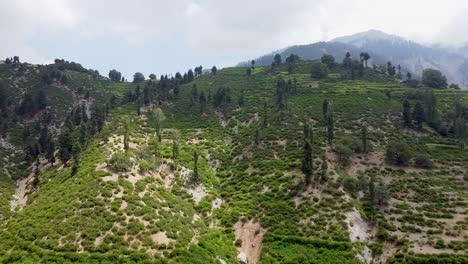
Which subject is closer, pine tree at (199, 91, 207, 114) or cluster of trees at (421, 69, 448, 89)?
pine tree at (199, 91, 207, 114)

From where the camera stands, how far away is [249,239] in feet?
211

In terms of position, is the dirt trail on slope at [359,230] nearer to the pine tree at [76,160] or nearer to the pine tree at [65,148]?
the pine tree at [76,160]

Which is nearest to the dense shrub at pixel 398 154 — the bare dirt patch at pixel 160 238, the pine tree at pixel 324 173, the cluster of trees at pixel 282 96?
the pine tree at pixel 324 173

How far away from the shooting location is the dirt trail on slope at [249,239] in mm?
59969

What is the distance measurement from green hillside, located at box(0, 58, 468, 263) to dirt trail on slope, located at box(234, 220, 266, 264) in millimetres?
239

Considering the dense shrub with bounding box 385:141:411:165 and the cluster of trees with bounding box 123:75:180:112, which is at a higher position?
the cluster of trees with bounding box 123:75:180:112

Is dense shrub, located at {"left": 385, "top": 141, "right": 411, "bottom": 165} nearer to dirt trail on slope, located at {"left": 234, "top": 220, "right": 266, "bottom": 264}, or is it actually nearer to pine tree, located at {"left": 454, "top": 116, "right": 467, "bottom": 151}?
pine tree, located at {"left": 454, "top": 116, "right": 467, "bottom": 151}

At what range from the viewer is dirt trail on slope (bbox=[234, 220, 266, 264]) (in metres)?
60.0

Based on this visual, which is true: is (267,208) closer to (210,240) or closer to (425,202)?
(210,240)

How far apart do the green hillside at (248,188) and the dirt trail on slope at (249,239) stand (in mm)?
239

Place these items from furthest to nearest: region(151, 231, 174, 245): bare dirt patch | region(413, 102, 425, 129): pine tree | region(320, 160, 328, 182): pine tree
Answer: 1. region(413, 102, 425, 129): pine tree
2. region(320, 160, 328, 182): pine tree
3. region(151, 231, 174, 245): bare dirt patch

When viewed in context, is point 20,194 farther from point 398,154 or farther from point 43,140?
point 398,154

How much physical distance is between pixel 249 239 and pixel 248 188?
16.6 meters

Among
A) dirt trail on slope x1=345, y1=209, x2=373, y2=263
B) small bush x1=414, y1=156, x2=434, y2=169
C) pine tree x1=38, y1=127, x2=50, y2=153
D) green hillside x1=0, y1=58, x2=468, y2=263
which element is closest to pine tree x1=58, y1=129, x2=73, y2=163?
green hillside x1=0, y1=58, x2=468, y2=263
